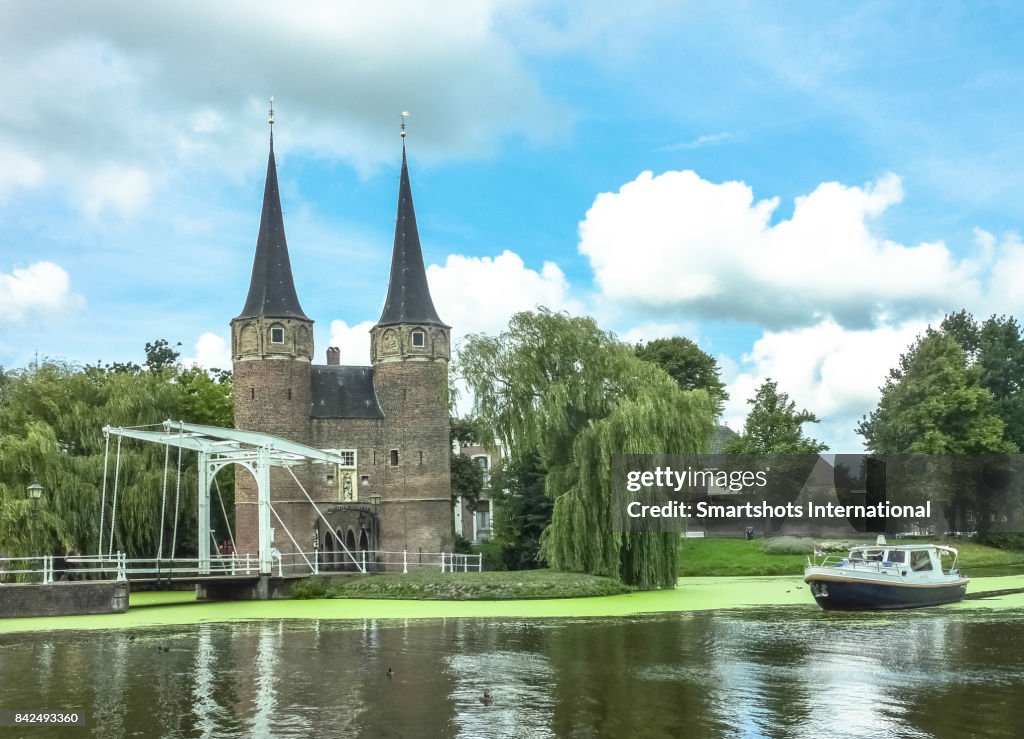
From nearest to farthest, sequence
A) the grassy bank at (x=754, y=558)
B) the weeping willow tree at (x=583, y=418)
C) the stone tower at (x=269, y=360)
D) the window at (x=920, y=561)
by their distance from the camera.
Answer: the window at (x=920, y=561)
the weeping willow tree at (x=583, y=418)
the stone tower at (x=269, y=360)
the grassy bank at (x=754, y=558)

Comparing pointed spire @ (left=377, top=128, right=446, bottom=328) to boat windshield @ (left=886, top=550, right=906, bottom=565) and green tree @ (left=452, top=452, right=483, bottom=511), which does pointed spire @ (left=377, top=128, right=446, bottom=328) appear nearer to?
green tree @ (left=452, top=452, right=483, bottom=511)

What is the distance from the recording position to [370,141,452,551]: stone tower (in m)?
42.3

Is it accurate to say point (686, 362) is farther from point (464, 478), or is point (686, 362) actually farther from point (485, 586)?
point (485, 586)

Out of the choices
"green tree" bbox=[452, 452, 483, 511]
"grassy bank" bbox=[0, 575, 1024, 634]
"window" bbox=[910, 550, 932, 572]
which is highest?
"green tree" bbox=[452, 452, 483, 511]

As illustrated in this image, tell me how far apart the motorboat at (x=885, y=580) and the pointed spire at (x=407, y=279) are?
2135 centimetres

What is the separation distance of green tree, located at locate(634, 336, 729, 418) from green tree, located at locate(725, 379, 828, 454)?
346 centimetres

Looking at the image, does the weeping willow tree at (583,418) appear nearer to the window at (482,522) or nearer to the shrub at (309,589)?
the shrub at (309,589)

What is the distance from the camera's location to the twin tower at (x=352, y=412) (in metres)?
41.6

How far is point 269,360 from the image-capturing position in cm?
4156

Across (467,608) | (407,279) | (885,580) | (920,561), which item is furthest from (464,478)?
(885,580)

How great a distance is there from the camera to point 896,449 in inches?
2000

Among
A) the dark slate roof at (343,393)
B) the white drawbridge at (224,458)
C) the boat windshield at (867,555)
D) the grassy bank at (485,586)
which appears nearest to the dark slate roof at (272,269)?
the dark slate roof at (343,393)

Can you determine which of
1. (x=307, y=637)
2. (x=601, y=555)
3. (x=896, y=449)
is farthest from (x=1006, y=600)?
(x=896, y=449)

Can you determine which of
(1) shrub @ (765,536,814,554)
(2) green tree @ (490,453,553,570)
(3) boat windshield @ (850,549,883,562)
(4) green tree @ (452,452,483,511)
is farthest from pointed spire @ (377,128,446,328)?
(3) boat windshield @ (850,549,883,562)
